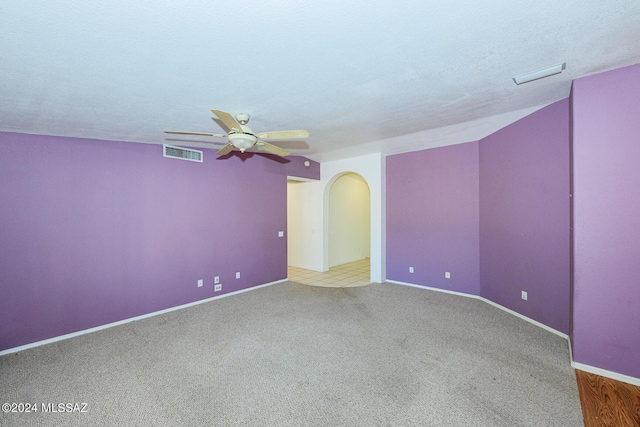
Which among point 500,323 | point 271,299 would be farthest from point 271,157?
point 500,323

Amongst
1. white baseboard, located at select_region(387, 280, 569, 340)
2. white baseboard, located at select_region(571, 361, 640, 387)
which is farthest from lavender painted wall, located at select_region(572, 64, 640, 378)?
white baseboard, located at select_region(387, 280, 569, 340)

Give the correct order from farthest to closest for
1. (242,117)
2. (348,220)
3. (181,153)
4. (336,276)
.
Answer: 1. (348,220)
2. (336,276)
3. (181,153)
4. (242,117)

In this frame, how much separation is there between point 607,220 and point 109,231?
5515mm

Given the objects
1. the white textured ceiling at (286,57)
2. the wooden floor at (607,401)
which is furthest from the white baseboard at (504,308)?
the white textured ceiling at (286,57)

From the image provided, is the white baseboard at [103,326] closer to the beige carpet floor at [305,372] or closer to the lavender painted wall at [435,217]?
the beige carpet floor at [305,372]

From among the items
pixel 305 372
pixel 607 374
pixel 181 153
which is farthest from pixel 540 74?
pixel 181 153

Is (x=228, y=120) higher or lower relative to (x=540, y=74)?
lower

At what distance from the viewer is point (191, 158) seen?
4.32 metres

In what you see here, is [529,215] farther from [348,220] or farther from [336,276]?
[348,220]

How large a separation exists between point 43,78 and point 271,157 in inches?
140

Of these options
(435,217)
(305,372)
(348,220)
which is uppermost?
(435,217)

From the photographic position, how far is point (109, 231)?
357 cm

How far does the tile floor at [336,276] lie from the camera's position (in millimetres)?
5555

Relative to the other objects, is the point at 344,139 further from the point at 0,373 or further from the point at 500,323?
the point at 0,373
